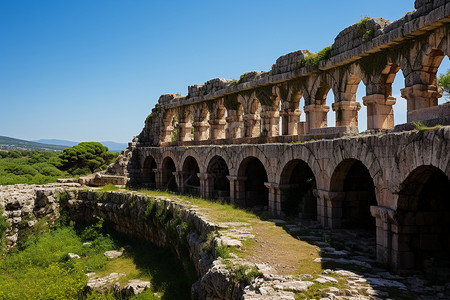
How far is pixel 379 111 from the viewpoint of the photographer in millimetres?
12148

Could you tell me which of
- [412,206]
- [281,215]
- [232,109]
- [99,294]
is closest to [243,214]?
[281,215]

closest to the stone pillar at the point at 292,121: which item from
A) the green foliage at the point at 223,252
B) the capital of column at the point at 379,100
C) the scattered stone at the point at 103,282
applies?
the capital of column at the point at 379,100

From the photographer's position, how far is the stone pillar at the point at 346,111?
1332 centimetres

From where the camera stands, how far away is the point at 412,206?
25.6ft

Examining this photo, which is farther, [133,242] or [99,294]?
[133,242]

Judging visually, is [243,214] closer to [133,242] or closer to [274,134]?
[274,134]

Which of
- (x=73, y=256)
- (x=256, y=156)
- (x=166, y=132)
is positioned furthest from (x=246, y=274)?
(x=166, y=132)

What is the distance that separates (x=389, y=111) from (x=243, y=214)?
5.44 m

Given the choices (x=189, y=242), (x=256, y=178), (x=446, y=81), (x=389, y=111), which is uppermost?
(x=446, y=81)

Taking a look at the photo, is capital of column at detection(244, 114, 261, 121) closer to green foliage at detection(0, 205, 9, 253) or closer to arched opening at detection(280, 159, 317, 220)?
arched opening at detection(280, 159, 317, 220)

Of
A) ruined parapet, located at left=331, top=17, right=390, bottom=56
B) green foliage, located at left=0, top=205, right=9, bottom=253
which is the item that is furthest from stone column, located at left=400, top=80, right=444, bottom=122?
green foliage, located at left=0, top=205, right=9, bottom=253

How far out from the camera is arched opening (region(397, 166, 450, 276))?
25.3ft

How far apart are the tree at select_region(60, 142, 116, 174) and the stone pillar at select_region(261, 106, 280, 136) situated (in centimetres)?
2119

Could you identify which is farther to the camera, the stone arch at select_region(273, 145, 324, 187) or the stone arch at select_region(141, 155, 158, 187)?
the stone arch at select_region(141, 155, 158, 187)
